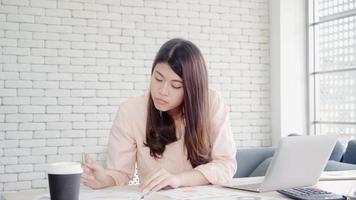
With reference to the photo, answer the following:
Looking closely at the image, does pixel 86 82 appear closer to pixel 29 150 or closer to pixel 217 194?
pixel 29 150

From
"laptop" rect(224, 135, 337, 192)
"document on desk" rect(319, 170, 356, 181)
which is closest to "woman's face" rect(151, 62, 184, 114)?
"laptop" rect(224, 135, 337, 192)

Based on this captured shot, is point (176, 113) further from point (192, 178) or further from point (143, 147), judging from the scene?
point (192, 178)

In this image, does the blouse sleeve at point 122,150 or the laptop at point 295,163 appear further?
the blouse sleeve at point 122,150

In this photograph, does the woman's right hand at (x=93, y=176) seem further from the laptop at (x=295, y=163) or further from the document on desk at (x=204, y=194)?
the laptop at (x=295, y=163)

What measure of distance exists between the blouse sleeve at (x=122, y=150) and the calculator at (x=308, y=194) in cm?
68

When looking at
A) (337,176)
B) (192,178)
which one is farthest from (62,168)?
(337,176)

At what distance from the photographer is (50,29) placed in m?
4.11

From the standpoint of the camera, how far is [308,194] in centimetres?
Answer: 157

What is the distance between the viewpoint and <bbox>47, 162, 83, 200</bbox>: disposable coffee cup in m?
1.27

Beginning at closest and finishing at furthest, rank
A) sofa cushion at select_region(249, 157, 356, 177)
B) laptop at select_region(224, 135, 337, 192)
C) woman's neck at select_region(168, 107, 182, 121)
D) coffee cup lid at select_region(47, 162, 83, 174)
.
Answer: coffee cup lid at select_region(47, 162, 83, 174) → laptop at select_region(224, 135, 337, 192) → woman's neck at select_region(168, 107, 182, 121) → sofa cushion at select_region(249, 157, 356, 177)

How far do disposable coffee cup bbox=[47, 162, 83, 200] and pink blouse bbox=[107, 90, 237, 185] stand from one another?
629 millimetres

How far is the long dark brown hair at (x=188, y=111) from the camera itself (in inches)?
78.0

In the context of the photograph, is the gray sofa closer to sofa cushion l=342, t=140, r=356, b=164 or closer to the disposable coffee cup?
sofa cushion l=342, t=140, r=356, b=164

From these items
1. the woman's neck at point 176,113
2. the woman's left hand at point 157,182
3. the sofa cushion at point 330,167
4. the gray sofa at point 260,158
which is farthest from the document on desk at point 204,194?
the gray sofa at point 260,158
